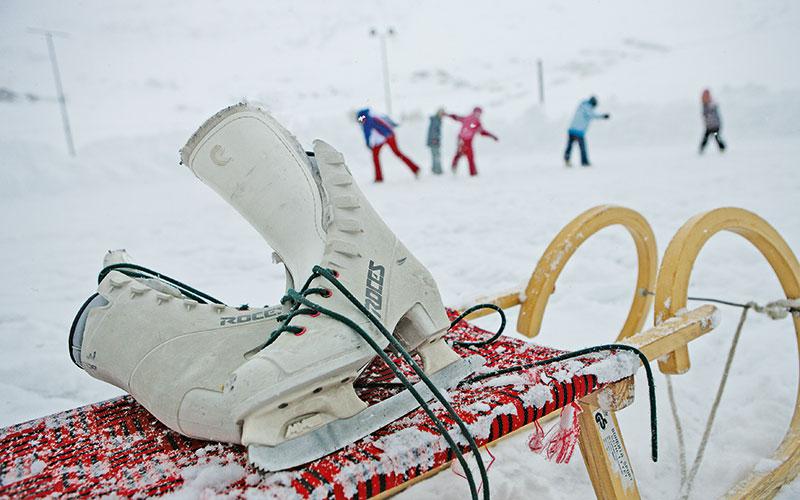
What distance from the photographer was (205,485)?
1.96 ft

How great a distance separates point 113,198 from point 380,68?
53.4 ft

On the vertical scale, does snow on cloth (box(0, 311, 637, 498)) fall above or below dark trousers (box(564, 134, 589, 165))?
below

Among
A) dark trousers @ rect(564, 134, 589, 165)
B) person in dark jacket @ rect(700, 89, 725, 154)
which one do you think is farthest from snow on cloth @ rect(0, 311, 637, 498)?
person in dark jacket @ rect(700, 89, 725, 154)

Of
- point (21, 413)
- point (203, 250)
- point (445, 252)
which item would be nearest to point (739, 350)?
point (445, 252)

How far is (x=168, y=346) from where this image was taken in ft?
2.46

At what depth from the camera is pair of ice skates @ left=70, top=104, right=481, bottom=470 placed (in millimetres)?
622

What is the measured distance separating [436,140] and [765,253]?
244 inches

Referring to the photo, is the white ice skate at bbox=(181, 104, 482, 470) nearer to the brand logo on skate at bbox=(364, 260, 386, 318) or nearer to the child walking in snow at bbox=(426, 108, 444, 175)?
the brand logo on skate at bbox=(364, 260, 386, 318)

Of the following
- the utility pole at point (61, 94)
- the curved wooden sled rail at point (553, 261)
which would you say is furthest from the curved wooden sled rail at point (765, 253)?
the utility pole at point (61, 94)

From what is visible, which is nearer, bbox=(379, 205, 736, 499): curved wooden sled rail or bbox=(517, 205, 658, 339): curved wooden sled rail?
bbox=(379, 205, 736, 499): curved wooden sled rail

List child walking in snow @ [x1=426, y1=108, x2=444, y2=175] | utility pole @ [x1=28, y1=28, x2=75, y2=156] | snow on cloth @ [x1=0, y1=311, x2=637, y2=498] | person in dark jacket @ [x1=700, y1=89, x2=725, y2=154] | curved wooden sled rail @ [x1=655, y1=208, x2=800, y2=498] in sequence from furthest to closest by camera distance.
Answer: utility pole @ [x1=28, y1=28, x2=75, y2=156] → child walking in snow @ [x1=426, y1=108, x2=444, y2=175] → person in dark jacket @ [x1=700, y1=89, x2=725, y2=154] → curved wooden sled rail @ [x1=655, y1=208, x2=800, y2=498] → snow on cloth @ [x1=0, y1=311, x2=637, y2=498]

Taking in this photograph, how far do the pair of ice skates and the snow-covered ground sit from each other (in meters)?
0.20

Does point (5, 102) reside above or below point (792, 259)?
above

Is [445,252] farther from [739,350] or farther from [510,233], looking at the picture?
[739,350]
